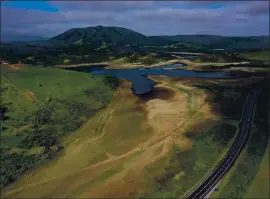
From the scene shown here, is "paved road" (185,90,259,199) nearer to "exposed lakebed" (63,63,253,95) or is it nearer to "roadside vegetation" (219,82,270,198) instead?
"roadside vegetation" (219,82,270,198)

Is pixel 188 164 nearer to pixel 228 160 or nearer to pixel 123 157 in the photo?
pixel 228 160

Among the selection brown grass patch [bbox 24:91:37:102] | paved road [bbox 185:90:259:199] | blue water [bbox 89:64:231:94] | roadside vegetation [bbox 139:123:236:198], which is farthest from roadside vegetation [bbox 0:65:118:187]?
paved road [bbox 185:90:259:199]

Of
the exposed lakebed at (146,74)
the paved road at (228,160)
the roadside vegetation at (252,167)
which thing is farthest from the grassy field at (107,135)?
the exposed lakebed at (146,74)

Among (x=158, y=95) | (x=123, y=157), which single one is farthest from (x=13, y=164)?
(x=158, y=95)

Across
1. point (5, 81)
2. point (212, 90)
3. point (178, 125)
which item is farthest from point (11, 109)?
point (212, 90)

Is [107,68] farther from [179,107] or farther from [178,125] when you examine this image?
[178,125]
